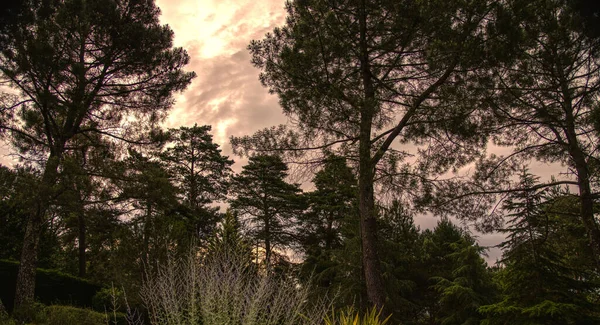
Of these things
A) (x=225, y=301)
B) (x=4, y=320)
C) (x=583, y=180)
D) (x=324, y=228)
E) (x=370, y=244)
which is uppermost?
(x=324, y=228)

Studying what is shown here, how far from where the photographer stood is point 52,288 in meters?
14.0

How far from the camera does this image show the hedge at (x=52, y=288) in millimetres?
12859

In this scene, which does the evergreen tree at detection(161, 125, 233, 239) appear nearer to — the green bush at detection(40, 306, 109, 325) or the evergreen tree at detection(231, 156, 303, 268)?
the evergreen tree at detection(231, 156, 303, 268)

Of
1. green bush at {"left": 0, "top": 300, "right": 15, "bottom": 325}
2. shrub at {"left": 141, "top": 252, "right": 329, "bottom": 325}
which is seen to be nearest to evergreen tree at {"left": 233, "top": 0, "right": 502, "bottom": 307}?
shrub at {"left": 141, "top": 252, "right": 329, "bottom": 325}

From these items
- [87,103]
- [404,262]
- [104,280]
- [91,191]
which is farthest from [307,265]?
[87,103]

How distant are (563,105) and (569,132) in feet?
2.05

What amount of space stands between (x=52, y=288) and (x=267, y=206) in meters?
11.1

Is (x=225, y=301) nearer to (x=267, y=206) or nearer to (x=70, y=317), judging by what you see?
(x=70, y=317)

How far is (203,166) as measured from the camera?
2366cm

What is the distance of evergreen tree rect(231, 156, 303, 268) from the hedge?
8.49 m

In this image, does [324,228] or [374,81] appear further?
[324,228]

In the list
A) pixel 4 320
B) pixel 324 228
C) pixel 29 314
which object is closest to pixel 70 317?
pixel 4 320

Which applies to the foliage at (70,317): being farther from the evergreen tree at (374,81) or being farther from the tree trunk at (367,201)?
the tree trunk at (367,201)

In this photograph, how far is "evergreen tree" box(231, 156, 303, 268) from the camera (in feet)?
72.2
